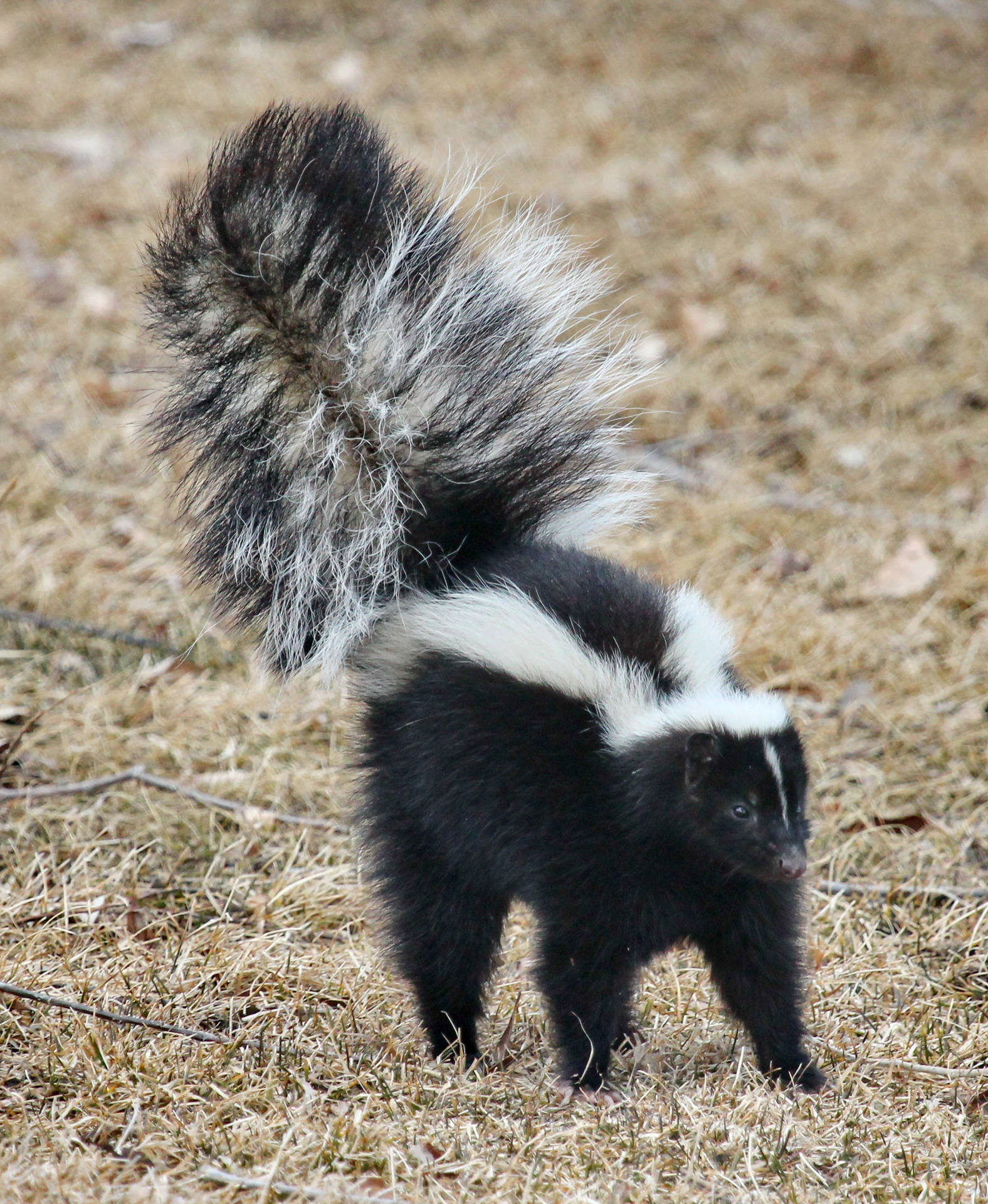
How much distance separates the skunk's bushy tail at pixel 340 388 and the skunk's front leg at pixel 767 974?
887mm

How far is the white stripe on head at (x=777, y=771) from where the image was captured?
2.57 metres

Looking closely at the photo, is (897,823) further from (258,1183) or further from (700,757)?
(258,1183)

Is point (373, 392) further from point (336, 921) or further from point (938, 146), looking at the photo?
point (938, 146)

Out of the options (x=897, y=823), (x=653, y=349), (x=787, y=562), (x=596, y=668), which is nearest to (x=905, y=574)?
(x=787, y=562)

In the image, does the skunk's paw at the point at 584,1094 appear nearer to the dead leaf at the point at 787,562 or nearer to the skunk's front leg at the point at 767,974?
the skunk's front leg at the point at 767,974

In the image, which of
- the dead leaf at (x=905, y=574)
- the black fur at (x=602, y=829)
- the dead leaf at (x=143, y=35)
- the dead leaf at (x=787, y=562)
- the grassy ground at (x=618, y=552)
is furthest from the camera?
the dead leaf at (x=143, y=35)

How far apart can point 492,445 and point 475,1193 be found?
4.55 feet

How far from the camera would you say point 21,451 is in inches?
215

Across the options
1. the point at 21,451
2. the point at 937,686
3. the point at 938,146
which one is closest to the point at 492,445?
the point at 937,686

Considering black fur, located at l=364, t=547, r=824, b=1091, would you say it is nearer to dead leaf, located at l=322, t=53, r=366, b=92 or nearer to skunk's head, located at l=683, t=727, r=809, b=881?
skunk's head, located at l=683, t=727, r=809, b=881

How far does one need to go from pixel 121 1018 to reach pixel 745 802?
1242mm

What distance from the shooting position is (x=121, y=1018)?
2625 millimetres

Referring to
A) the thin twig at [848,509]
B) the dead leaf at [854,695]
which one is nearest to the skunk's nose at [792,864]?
the dead leaf at [854,695]

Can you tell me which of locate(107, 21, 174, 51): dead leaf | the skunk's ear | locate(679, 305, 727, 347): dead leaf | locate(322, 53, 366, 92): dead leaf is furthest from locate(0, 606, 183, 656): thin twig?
locate(107, 21, 174, 51): dead leaf
